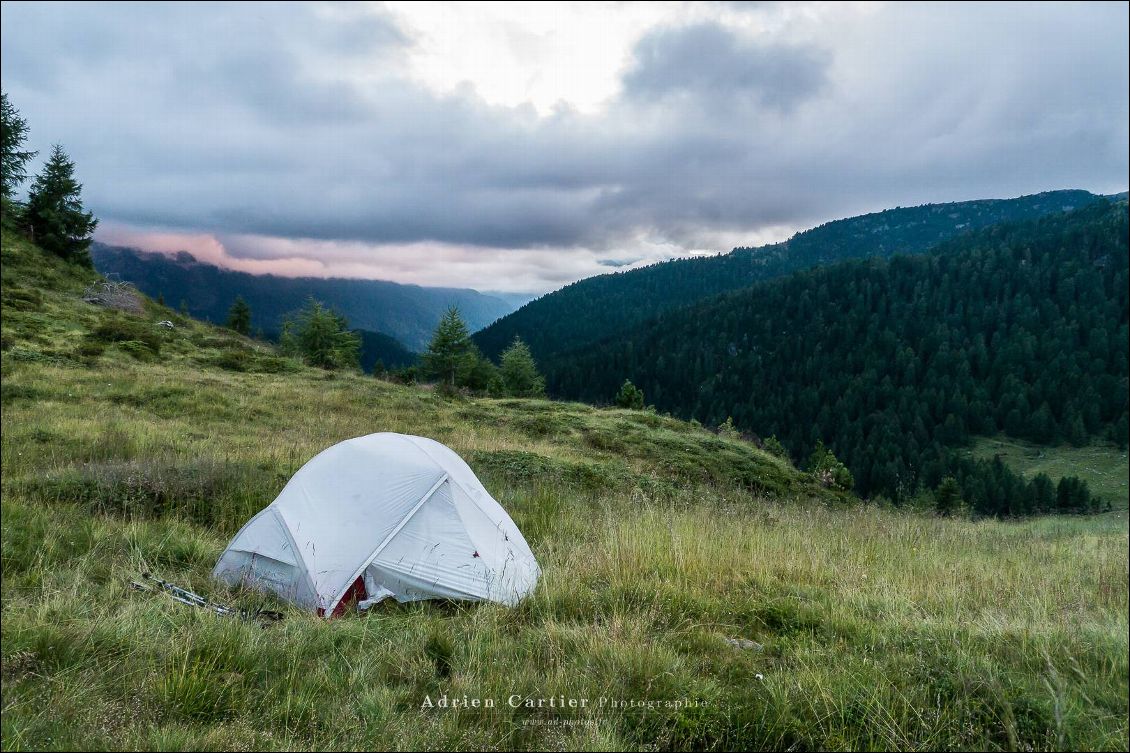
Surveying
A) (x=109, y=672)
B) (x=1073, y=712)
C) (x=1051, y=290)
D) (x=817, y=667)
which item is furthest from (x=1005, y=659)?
(x=1051, y=290)

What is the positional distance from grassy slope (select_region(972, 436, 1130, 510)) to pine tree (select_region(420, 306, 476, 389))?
3982 inches

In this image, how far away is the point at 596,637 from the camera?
3652mm

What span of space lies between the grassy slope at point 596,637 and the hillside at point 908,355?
98.2 metres

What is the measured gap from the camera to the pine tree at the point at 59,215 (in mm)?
36031

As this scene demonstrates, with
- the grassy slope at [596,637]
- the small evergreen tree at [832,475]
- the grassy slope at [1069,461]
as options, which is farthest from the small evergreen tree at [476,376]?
the grassy slope at [1069,461]

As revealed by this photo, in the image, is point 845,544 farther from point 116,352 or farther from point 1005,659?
point 116,352

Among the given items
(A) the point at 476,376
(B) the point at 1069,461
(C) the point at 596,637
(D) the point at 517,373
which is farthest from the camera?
(B) the point at 1069,461

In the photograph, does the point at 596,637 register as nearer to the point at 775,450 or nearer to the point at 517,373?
the point at 775,450

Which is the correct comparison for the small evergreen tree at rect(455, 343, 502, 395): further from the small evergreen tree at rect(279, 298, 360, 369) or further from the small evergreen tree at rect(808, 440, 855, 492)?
the small evergreen tree at rect(808, 440, 855, 492)

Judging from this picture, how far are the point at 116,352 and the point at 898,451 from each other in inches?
4738

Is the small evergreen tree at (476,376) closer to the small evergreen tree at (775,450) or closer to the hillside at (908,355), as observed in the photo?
the small evergreen tree at (775,450)

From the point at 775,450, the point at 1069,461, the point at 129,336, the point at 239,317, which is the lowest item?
the point at 1069,461

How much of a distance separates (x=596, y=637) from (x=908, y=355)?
162392 mm

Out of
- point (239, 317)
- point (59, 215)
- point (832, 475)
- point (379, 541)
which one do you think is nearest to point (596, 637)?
point (379, 541)
